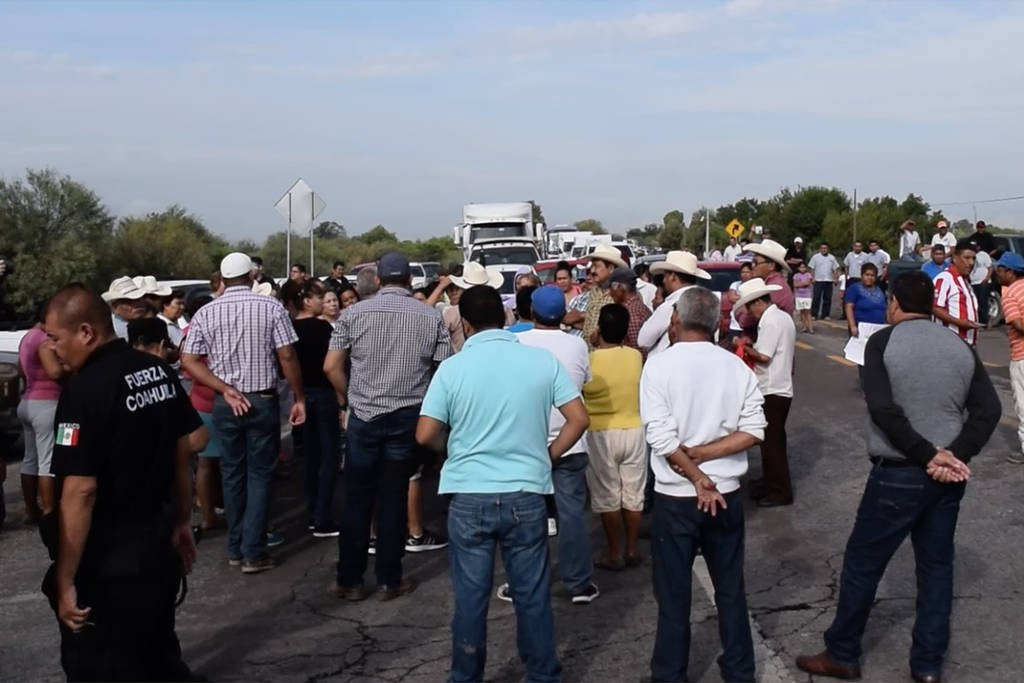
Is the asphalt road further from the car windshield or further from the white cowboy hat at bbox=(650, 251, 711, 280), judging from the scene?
the car windshield

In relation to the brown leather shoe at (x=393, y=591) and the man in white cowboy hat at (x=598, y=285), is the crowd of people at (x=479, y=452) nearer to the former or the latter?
the brown leather shoe at (x=393, y=591)

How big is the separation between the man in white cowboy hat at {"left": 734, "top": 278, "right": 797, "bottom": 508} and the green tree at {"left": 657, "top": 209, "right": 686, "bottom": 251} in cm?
5876

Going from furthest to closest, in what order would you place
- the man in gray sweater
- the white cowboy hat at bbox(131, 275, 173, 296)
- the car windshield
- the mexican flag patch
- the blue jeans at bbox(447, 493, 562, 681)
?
the car windshield, the white cowboy hat at bbox(131, 275, 173, 296), the man in gray sweater, the blue jeans at bbox(447, 493, 562, 681), the mexican flag patch

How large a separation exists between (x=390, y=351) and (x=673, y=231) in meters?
67.0

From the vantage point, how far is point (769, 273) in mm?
9328

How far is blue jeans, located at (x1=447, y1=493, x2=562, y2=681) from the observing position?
15.8ft

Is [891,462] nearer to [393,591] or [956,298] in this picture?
[393,591]

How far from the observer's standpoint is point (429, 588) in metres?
7.02

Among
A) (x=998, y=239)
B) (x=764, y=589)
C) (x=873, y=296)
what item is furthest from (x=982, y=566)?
(x=998, y=239)

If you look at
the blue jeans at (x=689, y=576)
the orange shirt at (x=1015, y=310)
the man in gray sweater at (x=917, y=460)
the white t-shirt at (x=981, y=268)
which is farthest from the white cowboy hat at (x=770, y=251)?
the white t-shirt at (x=981, y=268)

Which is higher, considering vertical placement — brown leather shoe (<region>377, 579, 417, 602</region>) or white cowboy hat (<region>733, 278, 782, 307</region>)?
white cowboy hat (<region>733, 278, 782, 307</region>)

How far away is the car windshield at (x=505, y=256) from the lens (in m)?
25.9

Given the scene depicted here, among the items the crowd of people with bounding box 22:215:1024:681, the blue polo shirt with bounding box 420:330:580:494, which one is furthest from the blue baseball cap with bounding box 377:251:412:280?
the blue polo shirt with bounding box 420:330:580:494

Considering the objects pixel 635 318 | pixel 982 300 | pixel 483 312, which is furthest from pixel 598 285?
pixel 982 300
